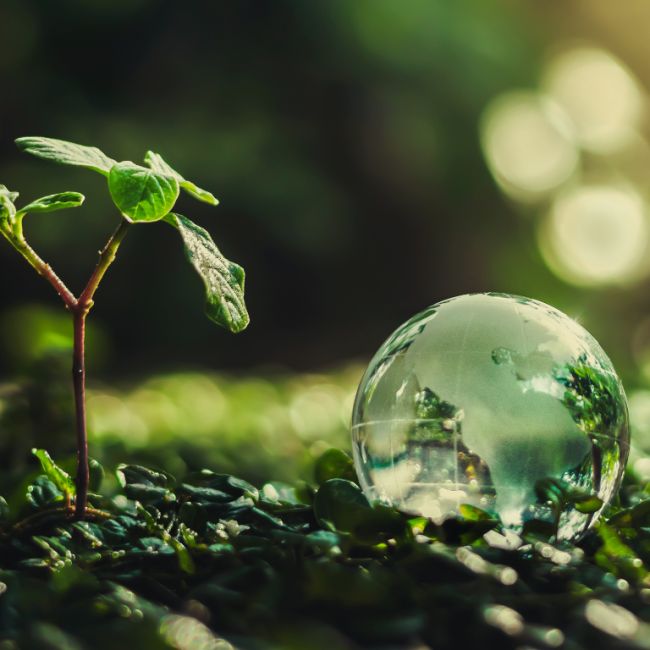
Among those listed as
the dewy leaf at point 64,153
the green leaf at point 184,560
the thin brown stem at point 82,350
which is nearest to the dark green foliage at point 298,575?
the green leaf at point 184,560

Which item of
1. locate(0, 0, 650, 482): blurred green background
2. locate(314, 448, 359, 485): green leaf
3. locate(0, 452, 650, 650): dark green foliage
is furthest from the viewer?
locate(0, 0, 650, 482): blurred green background

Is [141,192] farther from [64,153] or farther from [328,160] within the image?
[328,160]

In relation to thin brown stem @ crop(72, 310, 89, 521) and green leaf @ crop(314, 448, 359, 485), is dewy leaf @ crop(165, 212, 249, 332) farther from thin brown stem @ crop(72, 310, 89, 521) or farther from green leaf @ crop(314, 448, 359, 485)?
green leaf @ crop(314, 448, 359, 485)

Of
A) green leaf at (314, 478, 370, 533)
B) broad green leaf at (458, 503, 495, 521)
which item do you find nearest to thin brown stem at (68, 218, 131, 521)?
green leaf at (314, 478, 370, 533)

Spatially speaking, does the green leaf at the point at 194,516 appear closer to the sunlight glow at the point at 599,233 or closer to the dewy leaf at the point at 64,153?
the dewy leaf at the point at 64,153

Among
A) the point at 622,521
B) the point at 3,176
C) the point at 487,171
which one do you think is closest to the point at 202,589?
the point at 622,521
